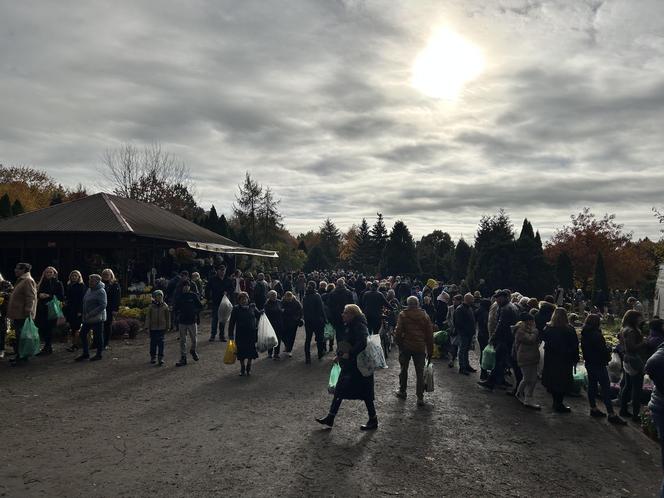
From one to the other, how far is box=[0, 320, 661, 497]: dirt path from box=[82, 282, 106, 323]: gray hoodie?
51.9 inches

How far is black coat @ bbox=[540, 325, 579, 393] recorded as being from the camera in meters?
7.82

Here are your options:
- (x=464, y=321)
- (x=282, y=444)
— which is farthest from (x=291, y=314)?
(x=282, y=444)

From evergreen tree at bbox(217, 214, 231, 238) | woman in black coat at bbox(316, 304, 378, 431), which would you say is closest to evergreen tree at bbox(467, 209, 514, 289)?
woman in black coat at bbox(316, 304, 378, 431)

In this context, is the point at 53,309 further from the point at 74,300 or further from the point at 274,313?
the point at 274,313

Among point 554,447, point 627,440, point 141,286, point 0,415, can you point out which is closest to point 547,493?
point 554,447

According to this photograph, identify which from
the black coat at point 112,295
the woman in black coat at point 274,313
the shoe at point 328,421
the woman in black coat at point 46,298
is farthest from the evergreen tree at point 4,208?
the shoe at point 328,421

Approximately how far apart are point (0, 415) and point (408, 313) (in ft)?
21.7

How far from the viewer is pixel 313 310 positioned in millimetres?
11070

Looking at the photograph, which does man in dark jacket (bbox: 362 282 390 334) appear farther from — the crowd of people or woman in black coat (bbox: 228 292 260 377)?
woman in black coat (bbox: 228 292 260 377)

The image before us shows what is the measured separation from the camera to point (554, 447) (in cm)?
624

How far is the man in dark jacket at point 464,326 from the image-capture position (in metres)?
10.2

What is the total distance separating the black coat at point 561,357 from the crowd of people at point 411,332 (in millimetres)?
17

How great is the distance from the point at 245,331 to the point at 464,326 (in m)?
4.90

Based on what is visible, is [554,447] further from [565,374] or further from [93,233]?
[93,233]
